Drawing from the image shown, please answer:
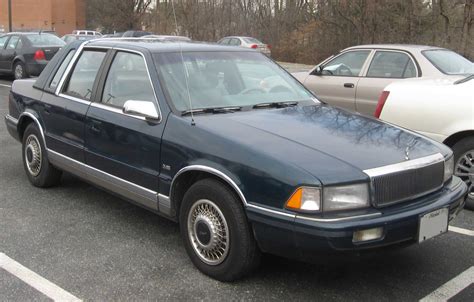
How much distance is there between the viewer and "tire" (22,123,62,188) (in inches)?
213

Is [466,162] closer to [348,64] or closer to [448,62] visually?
[448,62]

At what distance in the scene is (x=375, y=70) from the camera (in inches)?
310

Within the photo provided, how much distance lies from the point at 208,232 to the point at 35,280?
3.94 feet

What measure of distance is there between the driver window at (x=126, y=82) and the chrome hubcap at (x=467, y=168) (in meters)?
3.05

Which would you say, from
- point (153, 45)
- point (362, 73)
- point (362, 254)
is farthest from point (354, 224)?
point (362, 73)

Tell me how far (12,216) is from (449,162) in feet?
12.2

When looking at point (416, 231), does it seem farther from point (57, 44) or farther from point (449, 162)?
point (57, 44)

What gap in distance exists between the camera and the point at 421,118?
535 cm

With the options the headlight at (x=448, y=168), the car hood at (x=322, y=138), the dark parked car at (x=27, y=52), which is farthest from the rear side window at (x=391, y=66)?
the dark parked car at (x=27, y=52)

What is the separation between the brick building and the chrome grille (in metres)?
70.4

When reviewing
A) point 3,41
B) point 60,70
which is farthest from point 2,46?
point 60,70

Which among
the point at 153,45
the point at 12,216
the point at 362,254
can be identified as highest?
the point at 153,45

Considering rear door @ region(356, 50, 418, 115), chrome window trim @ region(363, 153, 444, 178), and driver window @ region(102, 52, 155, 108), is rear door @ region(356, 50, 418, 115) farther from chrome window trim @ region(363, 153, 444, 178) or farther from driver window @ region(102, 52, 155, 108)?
driver window @ region(102, 52, 155, 108)

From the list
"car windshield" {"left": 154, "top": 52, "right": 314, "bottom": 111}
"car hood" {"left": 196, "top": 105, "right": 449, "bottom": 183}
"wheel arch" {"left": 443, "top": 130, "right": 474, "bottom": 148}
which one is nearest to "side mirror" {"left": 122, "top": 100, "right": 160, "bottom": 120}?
"car windshield" {"left": 154, "top": 52, "right": 314, "bottom": 111}
